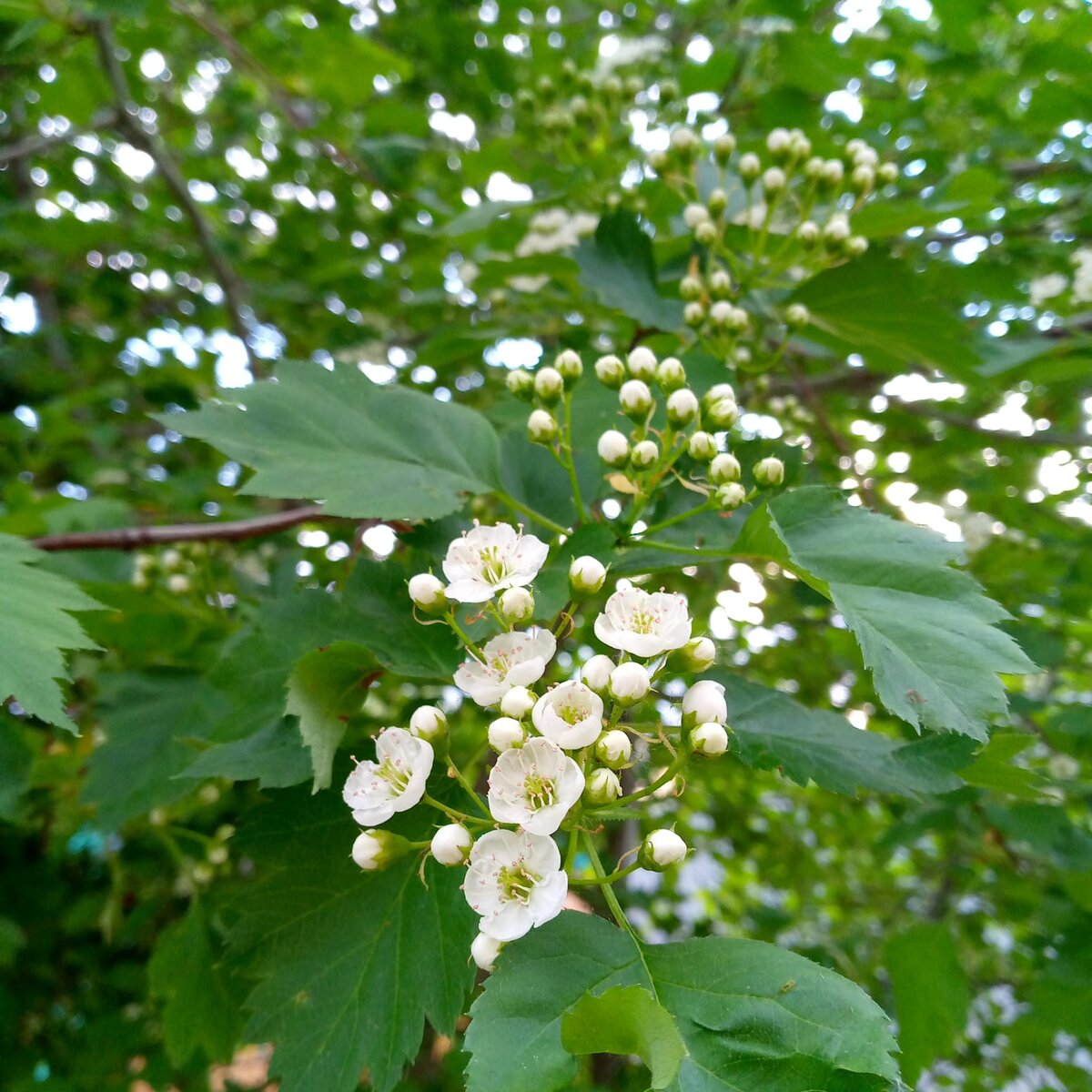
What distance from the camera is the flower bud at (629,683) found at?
922 millimetres

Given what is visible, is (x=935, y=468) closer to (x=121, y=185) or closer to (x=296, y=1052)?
(x=296, y=1052)

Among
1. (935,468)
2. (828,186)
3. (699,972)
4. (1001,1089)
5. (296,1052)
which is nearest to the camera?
(699,972)

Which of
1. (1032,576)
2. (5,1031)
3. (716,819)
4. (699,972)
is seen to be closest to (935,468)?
(1032,576)

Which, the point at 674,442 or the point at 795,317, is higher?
the point at 795,317

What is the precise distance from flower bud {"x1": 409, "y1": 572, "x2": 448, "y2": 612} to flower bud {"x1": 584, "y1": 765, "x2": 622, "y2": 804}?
1.03 feet

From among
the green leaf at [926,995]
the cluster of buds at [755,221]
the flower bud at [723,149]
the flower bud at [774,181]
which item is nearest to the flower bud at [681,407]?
the cluster of buds at [755,221]

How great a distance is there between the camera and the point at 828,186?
180 centimetres

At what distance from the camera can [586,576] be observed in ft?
3.40

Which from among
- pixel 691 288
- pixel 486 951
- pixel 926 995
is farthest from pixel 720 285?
pixel 926 995

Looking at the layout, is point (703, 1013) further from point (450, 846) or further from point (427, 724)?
point (427, 724)

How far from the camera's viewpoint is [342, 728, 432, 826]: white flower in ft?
3.19

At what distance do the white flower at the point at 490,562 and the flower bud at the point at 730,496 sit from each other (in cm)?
Result: 26

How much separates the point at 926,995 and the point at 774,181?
6.85ft

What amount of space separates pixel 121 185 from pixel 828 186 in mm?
3729
